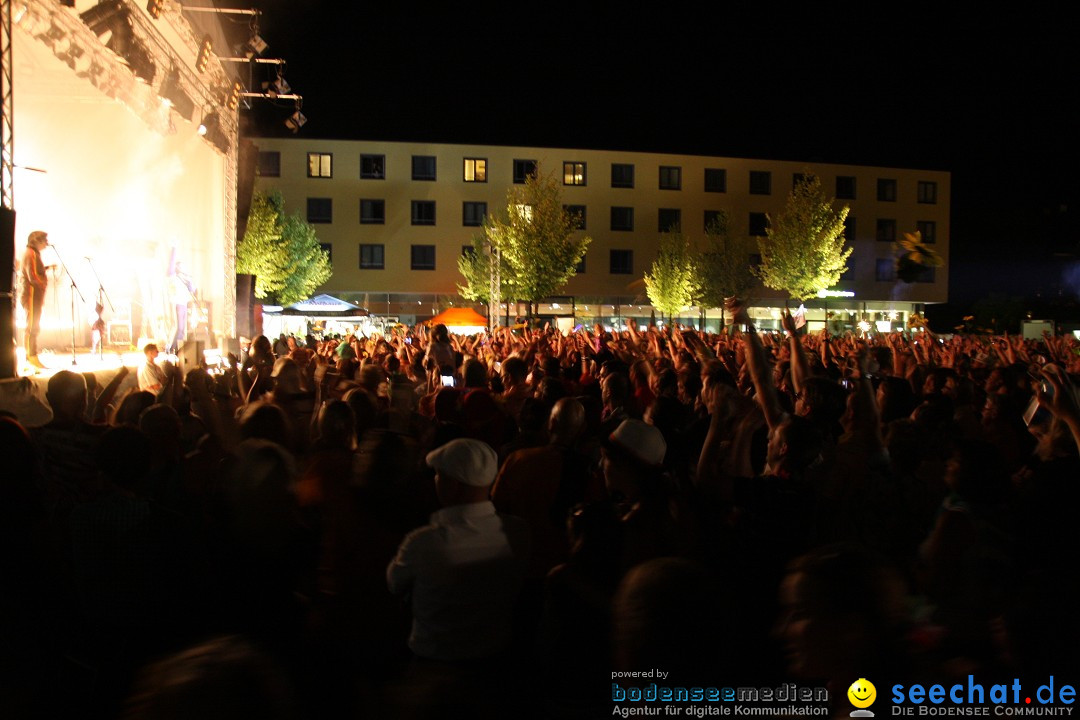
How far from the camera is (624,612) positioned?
6.05 ft

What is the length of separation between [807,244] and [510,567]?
4270 centimetres

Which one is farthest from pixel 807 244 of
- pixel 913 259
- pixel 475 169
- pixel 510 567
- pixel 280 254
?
pixel 510 567

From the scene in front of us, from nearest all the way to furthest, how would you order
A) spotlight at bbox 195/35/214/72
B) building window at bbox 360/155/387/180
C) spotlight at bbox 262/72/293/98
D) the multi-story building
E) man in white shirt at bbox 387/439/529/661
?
man in white shirt at bbox 387/439/529/661 → spotlight at bbox 195/35/214/72 → spotlight at bbox 262/72/293/98 → the multi-story building → building window at bbox 360/155/387/180

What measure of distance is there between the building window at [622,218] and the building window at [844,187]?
13413 mm

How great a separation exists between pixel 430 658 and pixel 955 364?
9017 mm

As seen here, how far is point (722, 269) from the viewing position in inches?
1855

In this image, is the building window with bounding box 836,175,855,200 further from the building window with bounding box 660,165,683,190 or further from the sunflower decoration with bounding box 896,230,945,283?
the sunflower decoration with bounding box 896,230,945,283

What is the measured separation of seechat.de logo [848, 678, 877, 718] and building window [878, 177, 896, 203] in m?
56.7

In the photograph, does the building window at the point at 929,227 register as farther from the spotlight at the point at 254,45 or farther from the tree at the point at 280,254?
the spotlight at the point at 254,45

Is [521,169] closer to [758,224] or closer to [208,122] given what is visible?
[758,224]

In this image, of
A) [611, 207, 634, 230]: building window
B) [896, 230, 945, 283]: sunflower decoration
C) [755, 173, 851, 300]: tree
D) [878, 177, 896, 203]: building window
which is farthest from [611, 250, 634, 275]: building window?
[896, 230, 945, 283]: sunflower decoration

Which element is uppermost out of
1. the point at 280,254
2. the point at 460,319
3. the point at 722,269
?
the point at 722,269

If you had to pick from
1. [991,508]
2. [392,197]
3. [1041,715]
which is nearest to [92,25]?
[991,508]

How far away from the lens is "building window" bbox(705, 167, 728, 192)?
51000mm
